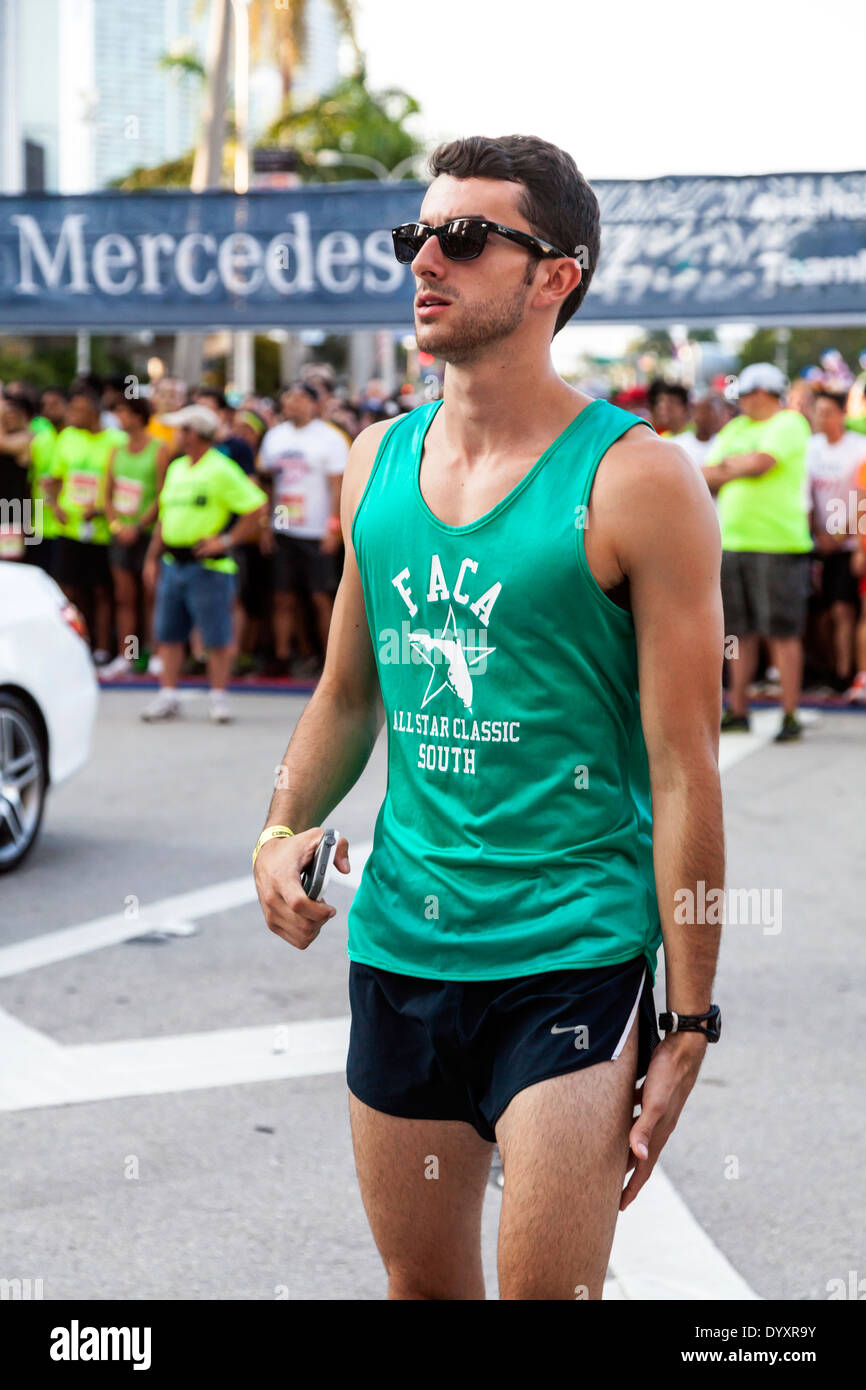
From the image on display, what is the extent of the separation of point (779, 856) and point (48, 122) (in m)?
69.8

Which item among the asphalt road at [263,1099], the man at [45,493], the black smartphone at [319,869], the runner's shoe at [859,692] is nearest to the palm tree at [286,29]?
the man at [45,493]

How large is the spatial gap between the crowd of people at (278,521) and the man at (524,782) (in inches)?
318

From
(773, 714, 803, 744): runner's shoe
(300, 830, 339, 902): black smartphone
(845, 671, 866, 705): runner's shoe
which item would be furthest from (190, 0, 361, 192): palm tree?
(300, 830, 339, 902): black smartphone

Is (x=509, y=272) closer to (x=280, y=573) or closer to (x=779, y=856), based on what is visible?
(x=779, y=856)

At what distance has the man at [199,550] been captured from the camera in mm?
11758

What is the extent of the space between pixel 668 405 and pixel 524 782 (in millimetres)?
10552

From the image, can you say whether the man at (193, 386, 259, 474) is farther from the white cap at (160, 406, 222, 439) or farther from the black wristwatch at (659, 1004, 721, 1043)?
the black wristwatch at (659, 1004, 721, 1043)

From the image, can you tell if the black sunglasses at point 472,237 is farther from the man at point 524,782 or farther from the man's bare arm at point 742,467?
the man's bare arm at point 742,467

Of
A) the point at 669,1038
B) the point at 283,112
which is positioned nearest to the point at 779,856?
→ the point at 669,1038

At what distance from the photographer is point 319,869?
238 centimetres

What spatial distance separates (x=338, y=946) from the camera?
6684mm

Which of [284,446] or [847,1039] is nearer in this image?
[847,1039]

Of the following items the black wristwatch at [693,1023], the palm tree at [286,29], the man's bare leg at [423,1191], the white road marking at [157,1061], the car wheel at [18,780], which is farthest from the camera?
the palm tree at [286,29]

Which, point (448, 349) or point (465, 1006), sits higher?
point (448, 349)
